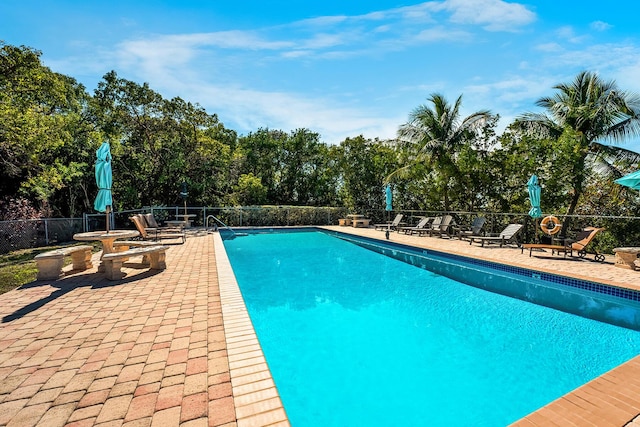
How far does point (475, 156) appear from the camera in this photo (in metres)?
12.8

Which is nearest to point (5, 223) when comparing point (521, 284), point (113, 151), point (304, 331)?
point (113, 151)

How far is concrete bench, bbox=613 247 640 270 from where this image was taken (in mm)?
6445

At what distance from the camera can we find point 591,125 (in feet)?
37.3

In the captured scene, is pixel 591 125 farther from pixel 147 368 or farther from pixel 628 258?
pixel 147 368

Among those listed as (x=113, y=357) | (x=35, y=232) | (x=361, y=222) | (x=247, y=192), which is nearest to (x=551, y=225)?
(x=113, y=357)

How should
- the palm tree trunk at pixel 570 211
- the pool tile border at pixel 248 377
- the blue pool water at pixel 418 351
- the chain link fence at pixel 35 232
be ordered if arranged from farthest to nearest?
the palm tree trunk at pixel 570 211 < the chain link fence at pixel 35 232 < the blue pool water at pixel 418 351 < the pool tile border at pixel 248 377

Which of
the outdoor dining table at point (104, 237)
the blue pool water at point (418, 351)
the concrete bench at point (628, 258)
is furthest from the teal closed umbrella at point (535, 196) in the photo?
the outdoor dining table at point (104, 237)

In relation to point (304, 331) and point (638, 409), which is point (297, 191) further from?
point (638, 409)

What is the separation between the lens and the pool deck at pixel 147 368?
Answer: 1998mm

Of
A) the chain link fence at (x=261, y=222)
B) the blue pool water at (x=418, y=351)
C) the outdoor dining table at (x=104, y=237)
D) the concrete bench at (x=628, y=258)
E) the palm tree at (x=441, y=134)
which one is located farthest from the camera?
the palm tree at (x=441, y=134)

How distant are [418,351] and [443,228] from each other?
30.0ft

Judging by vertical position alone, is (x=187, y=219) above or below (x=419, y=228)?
above

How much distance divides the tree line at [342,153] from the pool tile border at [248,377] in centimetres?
990

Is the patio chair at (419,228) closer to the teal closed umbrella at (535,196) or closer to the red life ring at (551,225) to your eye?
the teal closed umbrella at (535,196)
